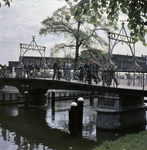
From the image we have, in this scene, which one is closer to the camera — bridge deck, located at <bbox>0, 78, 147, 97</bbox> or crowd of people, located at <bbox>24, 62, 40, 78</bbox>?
bridge deck, located at <bbox>0, 78, 147, 97</bbox>

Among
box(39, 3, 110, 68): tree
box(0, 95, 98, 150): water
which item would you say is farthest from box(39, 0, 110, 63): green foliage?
box(0, 95, 98, 150): water

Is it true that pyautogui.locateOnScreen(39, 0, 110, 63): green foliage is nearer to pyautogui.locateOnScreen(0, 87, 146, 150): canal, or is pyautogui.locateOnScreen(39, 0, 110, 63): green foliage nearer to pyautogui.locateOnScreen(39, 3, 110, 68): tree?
pyautogui.locateOnScreen(39, 3, 110, 68): tree

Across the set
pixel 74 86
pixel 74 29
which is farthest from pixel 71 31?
pixel 74 86

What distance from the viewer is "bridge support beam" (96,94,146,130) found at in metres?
13.9

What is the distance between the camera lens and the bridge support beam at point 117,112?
13.9 m

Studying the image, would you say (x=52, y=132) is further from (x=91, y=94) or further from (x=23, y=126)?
(x=91, y=94)

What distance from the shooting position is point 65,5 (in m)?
33.5

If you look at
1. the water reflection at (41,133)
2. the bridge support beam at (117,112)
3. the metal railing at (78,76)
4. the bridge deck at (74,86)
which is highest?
the metal railing at (78,76)

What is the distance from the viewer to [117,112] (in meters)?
13.9

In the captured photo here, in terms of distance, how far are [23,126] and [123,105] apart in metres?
6.85

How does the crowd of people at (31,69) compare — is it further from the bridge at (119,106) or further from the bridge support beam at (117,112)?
the bridge support beam at (117,112)

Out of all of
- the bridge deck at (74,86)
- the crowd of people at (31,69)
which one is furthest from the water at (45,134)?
the crowd of people at (31,69)

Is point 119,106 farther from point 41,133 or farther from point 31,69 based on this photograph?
point 31,69

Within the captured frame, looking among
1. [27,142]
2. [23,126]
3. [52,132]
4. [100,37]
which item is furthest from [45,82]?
[100,37]
